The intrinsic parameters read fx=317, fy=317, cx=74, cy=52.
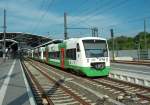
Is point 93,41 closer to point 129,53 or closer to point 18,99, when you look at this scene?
point 18,99

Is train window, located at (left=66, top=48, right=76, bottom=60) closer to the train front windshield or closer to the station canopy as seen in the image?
the train front windshield

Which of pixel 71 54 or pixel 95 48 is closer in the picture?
pixel 95 48

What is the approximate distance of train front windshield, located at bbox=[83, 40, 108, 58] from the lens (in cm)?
2054

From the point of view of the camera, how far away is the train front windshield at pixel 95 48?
20541 millimetres

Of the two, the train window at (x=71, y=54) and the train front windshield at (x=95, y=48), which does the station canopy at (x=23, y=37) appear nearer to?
the train window at (x=71, y=54)

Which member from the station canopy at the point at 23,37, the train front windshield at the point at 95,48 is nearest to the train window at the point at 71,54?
the train front windshield at the point at 95,48

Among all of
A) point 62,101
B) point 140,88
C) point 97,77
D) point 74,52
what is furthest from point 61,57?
point 62,101

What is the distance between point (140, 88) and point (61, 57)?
14.3 meters

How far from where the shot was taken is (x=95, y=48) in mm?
20875

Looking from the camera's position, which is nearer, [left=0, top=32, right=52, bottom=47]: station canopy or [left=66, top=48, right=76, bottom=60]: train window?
[left=66, top=48, right=76, bottom=60]: train window

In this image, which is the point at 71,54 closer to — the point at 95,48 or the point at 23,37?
the point at 95,48

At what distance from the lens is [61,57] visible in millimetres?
28469

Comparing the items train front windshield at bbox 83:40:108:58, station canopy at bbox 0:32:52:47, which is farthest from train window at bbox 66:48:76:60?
station canopy at bbox 0:32:52:47

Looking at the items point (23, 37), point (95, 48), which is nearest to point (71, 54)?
point (95, 48)
